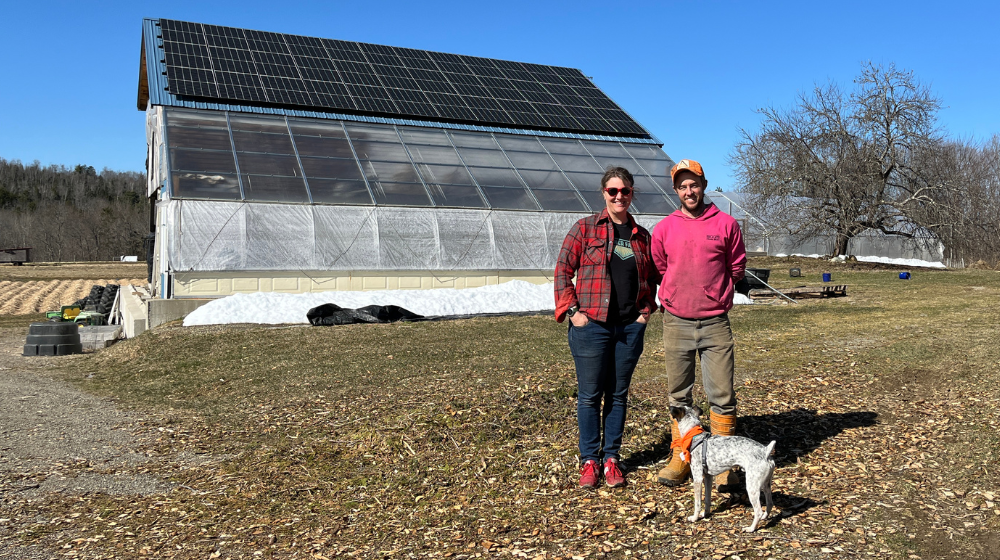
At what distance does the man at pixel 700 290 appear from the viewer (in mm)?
4660

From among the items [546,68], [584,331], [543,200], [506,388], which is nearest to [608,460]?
[584,331]

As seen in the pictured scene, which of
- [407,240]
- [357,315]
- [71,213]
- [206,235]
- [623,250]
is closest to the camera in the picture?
[623,250]

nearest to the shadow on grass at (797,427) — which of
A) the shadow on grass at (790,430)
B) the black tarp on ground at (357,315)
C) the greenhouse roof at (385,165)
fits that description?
the shadow on grass at (790,430)

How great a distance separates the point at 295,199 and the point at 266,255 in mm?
1740

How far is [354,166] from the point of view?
19766 mm

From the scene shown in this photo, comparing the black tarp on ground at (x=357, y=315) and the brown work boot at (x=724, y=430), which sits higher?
the black tarp on ground at (x=357, y=315)

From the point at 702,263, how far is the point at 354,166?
1623 cm

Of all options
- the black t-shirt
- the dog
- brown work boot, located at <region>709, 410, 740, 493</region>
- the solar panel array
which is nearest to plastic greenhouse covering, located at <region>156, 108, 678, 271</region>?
the solar panel array

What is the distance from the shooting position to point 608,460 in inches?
199

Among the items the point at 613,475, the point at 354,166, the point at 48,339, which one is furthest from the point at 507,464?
the point at 354,166

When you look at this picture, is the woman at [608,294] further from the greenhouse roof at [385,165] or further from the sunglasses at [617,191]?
the greenhouse roof at [385,165]

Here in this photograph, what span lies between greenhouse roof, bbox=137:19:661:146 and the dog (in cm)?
1918

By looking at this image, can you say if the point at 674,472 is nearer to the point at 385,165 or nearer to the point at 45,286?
the point at 385,165

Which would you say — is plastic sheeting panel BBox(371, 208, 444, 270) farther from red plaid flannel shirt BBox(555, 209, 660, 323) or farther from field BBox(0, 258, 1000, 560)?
red plaid flannel shirt BBox(555, 209, 660, 323)
